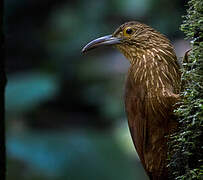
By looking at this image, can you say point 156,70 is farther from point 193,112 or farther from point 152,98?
point 193,112

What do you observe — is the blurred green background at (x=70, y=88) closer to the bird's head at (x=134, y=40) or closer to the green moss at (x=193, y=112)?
the bird's head at (x=134, y=40)

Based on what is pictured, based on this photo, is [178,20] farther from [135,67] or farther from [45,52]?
[135,67]

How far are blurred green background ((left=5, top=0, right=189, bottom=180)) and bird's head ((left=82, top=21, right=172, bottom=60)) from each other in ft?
11.9

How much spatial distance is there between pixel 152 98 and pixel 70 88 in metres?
6.87

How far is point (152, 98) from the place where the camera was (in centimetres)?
286

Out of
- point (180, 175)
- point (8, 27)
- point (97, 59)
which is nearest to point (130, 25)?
point (180, 175)

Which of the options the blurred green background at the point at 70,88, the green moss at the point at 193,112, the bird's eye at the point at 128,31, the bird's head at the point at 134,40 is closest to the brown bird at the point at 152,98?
the bird's head at the point at 134,40

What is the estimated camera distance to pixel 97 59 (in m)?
9.52

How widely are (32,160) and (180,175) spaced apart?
4.64 meters

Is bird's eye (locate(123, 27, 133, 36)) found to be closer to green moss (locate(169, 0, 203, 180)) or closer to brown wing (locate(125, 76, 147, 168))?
brown wing (locate(125, 76, 147, 168))

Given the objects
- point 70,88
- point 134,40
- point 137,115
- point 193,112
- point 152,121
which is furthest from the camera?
point 70,88

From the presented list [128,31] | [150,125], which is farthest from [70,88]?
[150,125]

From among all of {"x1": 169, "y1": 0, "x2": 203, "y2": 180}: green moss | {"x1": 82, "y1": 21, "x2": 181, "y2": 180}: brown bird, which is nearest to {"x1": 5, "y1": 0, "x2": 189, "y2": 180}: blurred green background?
{"x1": 82, "y1": 21, "x2": 181, "y2": 180}: brown bird

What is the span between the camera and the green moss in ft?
7.51
